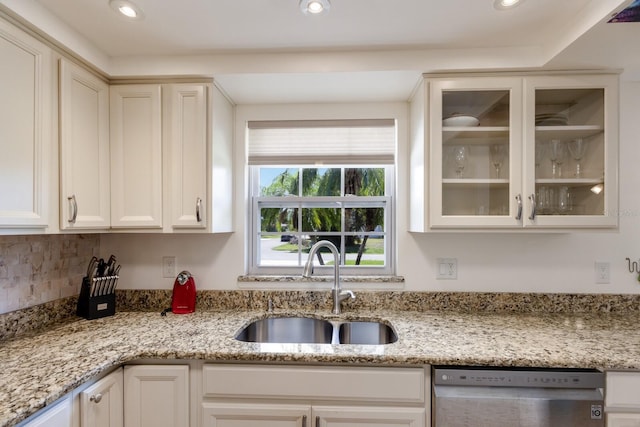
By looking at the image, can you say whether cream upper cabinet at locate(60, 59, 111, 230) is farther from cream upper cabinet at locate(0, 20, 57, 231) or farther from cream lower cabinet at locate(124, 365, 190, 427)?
cream lower cabinet at locate(124, 365, 190, 427)

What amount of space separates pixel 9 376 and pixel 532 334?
6.56ft

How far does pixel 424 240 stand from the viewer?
6.08ft

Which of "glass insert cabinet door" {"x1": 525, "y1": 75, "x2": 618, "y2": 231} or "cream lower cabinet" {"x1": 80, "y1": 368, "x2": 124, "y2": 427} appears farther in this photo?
"glass insert cabinet door" {"x1": 525, "y1": 75, "x2": 618, "y2": 231}

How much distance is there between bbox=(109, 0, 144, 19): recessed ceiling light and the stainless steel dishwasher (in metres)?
1.85

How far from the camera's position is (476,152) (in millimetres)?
1608

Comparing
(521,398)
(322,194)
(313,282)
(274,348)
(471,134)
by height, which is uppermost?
(471,134)

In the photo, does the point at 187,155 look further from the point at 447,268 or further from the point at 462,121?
the point at 447,268

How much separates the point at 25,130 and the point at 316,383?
58.3 inches

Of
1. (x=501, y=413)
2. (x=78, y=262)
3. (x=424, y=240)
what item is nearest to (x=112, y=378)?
(x=78, y=262)

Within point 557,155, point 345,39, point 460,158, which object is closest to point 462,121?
point 460,158

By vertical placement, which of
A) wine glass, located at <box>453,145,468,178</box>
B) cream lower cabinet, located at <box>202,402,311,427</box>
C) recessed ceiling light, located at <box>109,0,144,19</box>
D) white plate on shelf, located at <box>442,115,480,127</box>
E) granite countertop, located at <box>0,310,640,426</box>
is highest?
recessed ceiling light, located at <box>109,0,144,19</box>

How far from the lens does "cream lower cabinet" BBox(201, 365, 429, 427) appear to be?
4.03 ft

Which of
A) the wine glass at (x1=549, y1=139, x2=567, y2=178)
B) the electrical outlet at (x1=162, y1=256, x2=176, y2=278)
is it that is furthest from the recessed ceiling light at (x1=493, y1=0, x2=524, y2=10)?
the electrical outlet at (x1=162, y1=256, x2=176, y2=278)

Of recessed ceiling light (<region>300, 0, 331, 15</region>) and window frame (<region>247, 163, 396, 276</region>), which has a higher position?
recessed ceiling light (<region>300, 0, 331, 15</region>)
